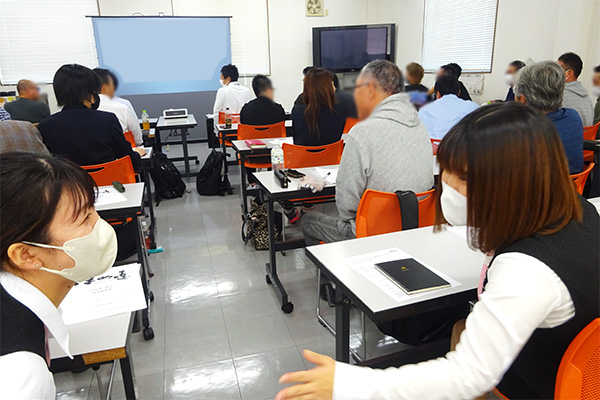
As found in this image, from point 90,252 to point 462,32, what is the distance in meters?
5.41

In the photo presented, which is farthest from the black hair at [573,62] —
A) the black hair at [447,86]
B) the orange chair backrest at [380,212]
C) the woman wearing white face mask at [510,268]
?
the woman wearing white face mask at [510,268]

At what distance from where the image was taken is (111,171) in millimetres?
2348

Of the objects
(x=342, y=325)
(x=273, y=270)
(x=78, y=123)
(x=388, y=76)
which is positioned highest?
(x=388, y=76)

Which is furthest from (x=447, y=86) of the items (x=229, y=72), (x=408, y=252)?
(x=229, y=72)

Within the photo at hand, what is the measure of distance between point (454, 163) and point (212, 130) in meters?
5.12

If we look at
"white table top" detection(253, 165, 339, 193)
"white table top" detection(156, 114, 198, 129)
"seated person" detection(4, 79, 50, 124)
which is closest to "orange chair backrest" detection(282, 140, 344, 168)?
"white table top" detection(253, 165, 339, 193)

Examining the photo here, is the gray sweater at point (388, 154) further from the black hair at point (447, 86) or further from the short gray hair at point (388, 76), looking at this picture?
the black hair at point (447, 86)

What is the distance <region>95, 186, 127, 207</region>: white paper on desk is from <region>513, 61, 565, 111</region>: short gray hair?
2.19 meters

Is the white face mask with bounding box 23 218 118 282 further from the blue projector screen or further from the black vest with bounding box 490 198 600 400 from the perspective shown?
the blue projector screen

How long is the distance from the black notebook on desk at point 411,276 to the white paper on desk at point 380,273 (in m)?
0.01

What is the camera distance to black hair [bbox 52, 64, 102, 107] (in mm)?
2301

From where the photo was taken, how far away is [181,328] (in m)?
2.21

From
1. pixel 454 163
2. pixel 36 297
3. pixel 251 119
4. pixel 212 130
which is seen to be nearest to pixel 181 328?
pixel 36 297

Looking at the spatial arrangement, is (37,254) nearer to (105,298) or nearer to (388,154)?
(105,298)
